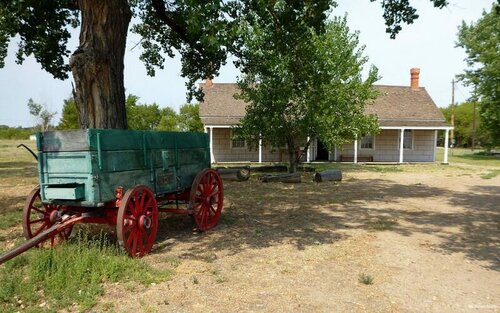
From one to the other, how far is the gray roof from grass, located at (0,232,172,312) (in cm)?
2020

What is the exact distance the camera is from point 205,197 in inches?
273

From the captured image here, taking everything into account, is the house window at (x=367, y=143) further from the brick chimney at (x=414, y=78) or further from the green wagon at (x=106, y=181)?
the green wagon at (x=106, y=181)

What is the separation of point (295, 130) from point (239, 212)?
869 centimetres

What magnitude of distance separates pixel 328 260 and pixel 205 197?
2530mm

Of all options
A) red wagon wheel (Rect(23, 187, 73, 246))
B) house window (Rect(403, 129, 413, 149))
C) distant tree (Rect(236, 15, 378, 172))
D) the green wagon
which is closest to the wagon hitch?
the green wagon

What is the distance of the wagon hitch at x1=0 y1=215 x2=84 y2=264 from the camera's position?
3734 mm

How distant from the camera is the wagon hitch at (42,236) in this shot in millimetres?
3734

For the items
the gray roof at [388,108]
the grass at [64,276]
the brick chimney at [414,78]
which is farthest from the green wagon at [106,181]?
the brick chimney at [414,78]

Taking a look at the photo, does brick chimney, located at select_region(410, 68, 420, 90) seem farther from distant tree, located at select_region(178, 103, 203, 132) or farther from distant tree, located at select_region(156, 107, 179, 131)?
distant tree, located at select_region(156, 107, 179, 131)

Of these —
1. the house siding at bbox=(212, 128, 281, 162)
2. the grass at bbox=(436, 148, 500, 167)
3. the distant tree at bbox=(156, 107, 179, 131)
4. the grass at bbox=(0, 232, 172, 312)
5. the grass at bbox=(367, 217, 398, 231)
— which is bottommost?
the grass at bbox=(436, 148, 500, 167)

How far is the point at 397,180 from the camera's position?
15.7 meters

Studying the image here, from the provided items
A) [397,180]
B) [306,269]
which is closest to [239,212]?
[306,269]

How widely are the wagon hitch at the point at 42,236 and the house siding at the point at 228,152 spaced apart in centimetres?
2112

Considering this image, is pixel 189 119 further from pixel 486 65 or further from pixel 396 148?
pixel 486 65
